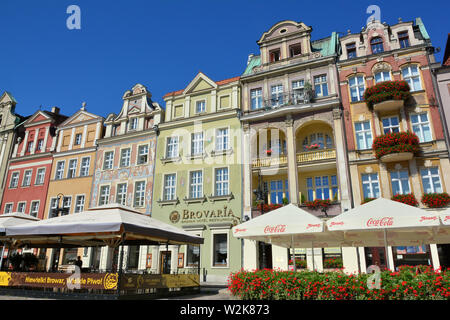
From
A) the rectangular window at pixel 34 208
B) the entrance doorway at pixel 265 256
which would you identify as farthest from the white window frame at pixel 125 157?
the entrance doorway at pixel 265 256

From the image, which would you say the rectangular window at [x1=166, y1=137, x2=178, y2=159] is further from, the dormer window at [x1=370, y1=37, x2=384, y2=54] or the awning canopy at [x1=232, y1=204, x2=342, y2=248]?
the awning canopy at [x1=232, y1=204, x2=342, y2=248]

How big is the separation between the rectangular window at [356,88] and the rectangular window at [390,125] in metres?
2.15

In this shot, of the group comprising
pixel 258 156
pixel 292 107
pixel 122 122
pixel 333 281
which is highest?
pixel 122 122

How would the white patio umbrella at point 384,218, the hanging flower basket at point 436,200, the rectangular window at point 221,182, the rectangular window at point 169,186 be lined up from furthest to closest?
the rectangular window at point 169,186 < the rectangular window at point 221,182 < the hanging flower basket at point 436,200 < the white patio umbrella at point 384,218

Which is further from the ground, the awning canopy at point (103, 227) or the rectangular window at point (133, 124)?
the rectangular window at point (133, 124)

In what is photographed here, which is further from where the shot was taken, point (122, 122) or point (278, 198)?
point (122, 122)

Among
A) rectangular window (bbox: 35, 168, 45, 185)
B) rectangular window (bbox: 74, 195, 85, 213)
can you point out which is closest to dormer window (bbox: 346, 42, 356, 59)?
rectangular window (bbox: 74, 195, 85, 213)

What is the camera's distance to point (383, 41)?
71.8 ft

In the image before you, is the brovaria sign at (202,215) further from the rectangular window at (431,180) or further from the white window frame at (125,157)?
the rectangular window at (431,180)

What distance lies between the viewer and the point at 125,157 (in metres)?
28.2

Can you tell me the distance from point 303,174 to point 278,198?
2.32 m

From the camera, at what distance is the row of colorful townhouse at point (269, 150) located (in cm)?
1938
